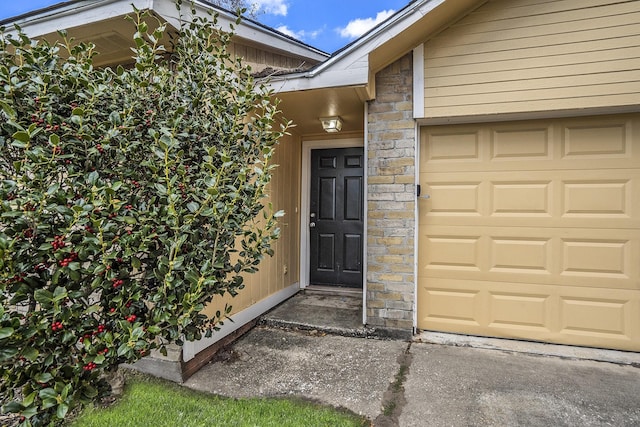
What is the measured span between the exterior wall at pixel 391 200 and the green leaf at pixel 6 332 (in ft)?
9.41

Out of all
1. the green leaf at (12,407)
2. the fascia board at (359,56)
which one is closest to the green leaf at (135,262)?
the green leaf at (12,407)

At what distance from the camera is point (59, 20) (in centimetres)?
286

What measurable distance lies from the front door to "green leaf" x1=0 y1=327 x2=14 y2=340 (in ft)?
13.5

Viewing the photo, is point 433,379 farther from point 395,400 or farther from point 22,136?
point 22,136

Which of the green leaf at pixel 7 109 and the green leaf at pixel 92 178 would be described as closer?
the green leaf at pixel 7 109

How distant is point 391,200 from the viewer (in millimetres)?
3533

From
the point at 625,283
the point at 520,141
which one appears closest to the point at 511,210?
the point at 520,141

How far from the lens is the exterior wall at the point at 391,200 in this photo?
11.4ft

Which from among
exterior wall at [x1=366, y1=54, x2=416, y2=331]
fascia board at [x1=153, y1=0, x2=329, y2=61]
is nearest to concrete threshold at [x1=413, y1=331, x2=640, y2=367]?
exterior wall at [x1=366, y1=54, x2=416, y2=331]

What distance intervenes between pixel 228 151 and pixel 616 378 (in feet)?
11.3

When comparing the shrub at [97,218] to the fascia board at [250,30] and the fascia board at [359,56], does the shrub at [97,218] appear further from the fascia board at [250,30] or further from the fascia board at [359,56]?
the fascia board at [359,56]

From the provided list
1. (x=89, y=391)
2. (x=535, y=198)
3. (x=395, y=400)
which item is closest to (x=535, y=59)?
(x=535, y=198)

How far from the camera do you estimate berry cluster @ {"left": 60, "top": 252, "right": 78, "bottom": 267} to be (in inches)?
58.2

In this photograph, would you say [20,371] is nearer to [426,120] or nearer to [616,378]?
[426,120]
